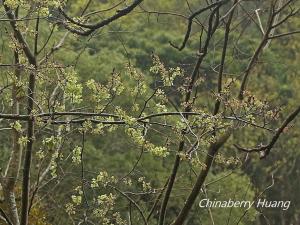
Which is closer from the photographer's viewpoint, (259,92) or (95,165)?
(95,165)

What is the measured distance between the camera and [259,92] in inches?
725

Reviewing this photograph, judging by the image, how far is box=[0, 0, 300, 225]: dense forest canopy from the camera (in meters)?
3.78

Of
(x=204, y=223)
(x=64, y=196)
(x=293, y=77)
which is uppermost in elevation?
(x=293, y=77)

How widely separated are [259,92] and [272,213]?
413 centimetres

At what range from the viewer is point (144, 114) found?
3.76m

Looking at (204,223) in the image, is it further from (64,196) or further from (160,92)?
(160,92)

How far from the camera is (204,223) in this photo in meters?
13.4

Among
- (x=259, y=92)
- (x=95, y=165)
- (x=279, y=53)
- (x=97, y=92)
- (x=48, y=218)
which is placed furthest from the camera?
(x=279, y=53)

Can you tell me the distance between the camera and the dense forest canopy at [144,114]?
3.78m

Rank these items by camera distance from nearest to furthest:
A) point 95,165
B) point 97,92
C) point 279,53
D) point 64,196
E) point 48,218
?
point 97,92, point 48,218, point 64,196, point 95,165, point 279,53

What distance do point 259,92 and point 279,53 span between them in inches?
81.8

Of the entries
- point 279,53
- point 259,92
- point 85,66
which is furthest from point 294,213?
point 85,66

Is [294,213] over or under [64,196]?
under

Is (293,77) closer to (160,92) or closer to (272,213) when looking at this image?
(272,213)
